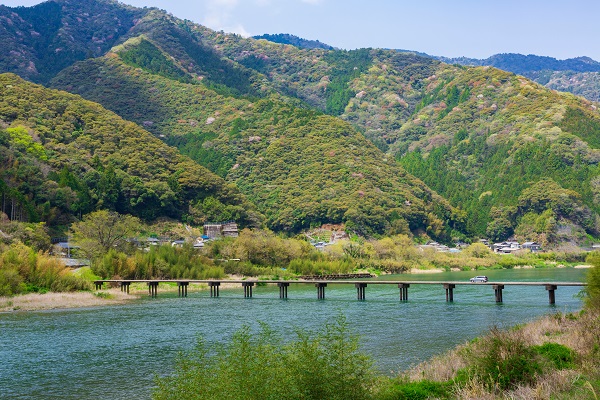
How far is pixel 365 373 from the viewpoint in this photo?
15.5 m

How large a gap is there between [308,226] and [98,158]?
155 feet

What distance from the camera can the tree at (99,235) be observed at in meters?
79.1

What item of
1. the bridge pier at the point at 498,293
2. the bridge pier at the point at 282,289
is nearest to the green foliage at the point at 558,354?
the bridge pier at the point at 498,293

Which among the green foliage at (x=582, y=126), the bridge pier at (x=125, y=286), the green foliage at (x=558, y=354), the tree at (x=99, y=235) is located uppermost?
the green foliage at (x=582, y=126)

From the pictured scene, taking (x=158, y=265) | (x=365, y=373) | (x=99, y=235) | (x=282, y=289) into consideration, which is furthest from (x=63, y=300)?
(x=365, y=373)

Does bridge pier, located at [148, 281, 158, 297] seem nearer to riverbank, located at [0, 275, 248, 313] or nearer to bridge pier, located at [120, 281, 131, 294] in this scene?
riverbank, located at [0, 275, 248, 313]

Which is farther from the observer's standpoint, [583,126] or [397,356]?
[583,126]

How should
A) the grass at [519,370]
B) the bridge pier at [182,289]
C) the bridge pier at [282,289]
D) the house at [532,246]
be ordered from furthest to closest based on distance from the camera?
1. the house at [532,246]
2. the bridge pier at [182,289]
3. the bridge pier at [282,289]
4. the grass at [519,370]

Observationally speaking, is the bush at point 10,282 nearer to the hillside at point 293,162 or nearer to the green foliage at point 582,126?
the hillside at point 293,162

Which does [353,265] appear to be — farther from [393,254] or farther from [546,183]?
[546,183]

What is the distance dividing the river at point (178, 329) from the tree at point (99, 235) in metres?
15.2

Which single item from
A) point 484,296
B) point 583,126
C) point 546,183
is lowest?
point 484,296

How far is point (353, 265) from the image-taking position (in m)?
112

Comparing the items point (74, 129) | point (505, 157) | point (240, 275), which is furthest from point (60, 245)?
point (505, 157)
